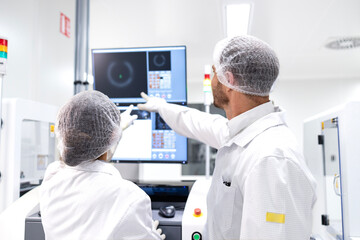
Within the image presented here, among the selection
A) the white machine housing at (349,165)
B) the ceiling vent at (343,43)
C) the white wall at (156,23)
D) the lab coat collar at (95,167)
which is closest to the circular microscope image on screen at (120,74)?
the lab coat collar at (95,167)

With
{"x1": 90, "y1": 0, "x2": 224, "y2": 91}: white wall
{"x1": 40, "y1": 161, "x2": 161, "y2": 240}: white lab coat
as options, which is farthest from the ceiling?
{"x1": 40, "y1": 161, "x2": 161, "y2": 240}: white lab coat

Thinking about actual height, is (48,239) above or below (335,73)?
below

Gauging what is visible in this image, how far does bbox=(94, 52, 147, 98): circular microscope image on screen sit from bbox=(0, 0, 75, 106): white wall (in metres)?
0.64

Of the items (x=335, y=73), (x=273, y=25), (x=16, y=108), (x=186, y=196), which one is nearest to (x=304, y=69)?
(x=335, y=73)

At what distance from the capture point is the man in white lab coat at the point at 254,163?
93cm

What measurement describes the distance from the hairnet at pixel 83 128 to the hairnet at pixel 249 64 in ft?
1.50

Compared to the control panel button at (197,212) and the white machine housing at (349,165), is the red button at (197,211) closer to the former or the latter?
the control panel button at (197,212)

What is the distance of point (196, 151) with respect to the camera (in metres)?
6.26

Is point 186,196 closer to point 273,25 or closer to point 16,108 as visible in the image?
point 16,108

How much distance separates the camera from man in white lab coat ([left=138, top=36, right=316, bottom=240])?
3.04ft

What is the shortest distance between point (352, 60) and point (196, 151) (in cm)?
307

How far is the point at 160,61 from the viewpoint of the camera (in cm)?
179

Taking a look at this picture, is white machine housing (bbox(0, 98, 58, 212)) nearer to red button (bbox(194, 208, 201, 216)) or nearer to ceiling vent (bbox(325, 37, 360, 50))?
red button (bbox(194, 208, 201, 216))

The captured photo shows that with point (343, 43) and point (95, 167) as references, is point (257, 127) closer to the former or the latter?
point (95, 167)
